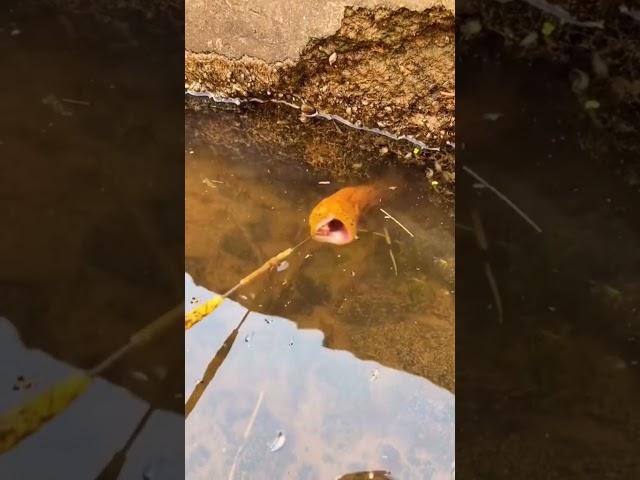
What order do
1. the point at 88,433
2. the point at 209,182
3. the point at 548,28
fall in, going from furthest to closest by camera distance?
the point at 209,182, the point at 88,433, the point at 548,28

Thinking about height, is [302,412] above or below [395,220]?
below

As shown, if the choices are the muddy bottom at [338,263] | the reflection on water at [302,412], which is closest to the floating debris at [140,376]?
the reflection on water at [302,412]

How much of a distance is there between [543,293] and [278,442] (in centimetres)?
77

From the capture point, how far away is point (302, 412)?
1.70 metres

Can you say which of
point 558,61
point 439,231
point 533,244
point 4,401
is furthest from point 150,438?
point 558,61

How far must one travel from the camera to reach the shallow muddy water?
168cm

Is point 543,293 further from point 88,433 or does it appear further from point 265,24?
point 88,433

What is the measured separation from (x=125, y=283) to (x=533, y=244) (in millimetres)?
1075

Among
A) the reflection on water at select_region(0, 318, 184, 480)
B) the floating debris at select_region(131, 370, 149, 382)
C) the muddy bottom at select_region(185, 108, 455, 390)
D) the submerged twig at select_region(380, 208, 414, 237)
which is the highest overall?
the submerged twig at select_region(380, 208, 414, 237)

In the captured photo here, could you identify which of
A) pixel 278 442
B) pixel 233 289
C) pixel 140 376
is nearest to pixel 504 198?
pixel 233 289

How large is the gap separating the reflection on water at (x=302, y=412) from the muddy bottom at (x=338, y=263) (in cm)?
5

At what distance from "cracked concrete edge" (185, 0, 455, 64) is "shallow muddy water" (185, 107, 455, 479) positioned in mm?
312

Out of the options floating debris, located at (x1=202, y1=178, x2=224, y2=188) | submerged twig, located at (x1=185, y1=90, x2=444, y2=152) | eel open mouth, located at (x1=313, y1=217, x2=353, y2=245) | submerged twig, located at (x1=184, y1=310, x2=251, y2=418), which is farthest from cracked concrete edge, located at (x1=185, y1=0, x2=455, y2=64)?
submerged twig, located at (x1=184, y1=310, x2=251, y2=418)

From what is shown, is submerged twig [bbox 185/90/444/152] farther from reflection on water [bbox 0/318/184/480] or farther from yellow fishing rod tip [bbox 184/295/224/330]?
reflection on water [bbox 0/318/184/480]
